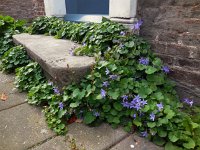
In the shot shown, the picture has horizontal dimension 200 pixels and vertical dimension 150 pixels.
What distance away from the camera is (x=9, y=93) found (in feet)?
Result: 8.29

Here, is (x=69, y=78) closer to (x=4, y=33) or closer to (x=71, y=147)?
(x=71, y=147)

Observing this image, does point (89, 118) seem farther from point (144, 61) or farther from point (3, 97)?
point (3, 97)

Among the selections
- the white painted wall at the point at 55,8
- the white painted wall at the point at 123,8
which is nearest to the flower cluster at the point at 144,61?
the white painted wall at the point at 123,8

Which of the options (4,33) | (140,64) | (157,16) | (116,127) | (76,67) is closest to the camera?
(116,127)

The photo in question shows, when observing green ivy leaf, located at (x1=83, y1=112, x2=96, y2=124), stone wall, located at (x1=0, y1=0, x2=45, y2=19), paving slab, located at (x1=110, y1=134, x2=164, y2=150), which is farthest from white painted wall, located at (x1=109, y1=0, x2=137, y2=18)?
stone wall, located at (x1=0, y1=0, x2=45, y2=19)

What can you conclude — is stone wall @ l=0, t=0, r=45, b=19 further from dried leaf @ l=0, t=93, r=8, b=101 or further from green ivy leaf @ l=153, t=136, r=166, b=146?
green ivy leaf @ l=153, t=136, r=166, b=146

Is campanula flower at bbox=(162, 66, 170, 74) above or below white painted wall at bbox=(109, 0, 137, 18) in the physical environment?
below

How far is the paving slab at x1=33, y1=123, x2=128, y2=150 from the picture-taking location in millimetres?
1632

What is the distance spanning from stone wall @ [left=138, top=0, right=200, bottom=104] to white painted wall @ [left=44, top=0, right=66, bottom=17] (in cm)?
243

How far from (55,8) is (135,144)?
11.5 feet

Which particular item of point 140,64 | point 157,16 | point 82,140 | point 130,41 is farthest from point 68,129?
point 157,16

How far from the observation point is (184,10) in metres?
2.05

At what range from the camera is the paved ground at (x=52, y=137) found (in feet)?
5.36

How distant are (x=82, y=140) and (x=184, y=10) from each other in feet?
5.02
